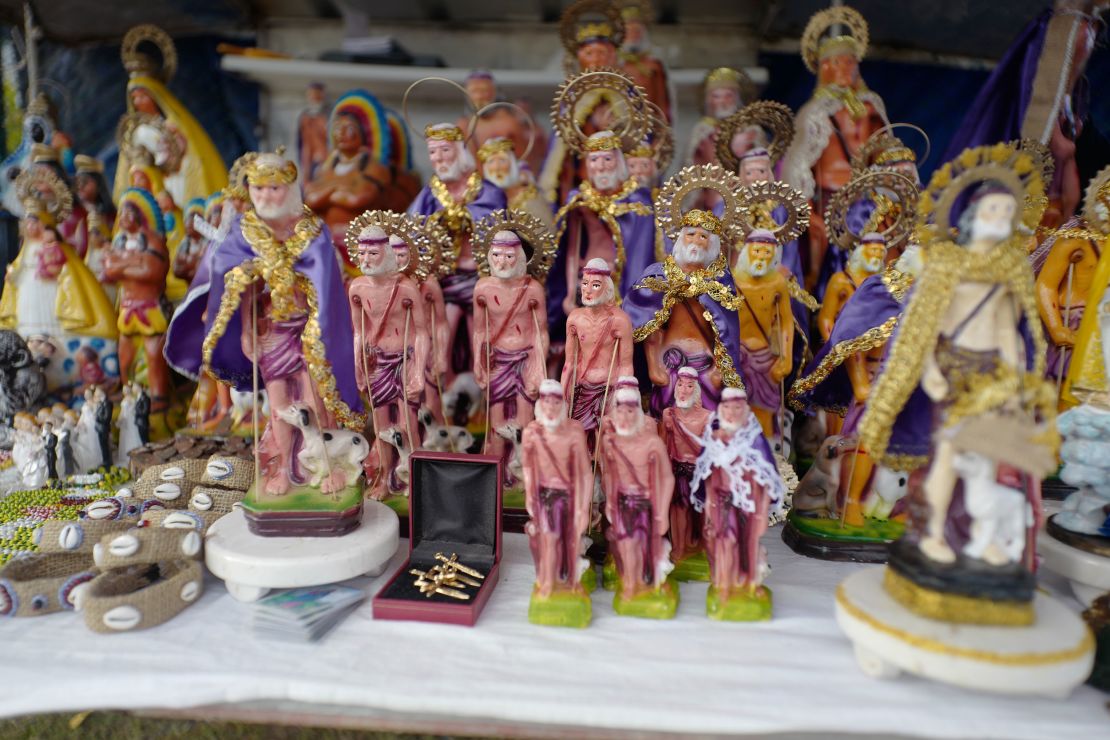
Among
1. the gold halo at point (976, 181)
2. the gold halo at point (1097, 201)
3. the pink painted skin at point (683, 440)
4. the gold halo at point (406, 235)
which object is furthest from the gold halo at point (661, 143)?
the gold halo at point (976, 181)

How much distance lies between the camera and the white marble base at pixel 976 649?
2.30m

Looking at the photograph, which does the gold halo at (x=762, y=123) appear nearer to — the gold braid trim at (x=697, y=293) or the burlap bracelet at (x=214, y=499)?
the gold braid trim at (x=697, y=293)

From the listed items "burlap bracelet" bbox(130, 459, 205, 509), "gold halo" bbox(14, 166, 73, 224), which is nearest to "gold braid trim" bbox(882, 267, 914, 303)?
"burlap bracelet" bbox(130, 459, 205, 509)

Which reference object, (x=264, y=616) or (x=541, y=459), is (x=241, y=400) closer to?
(x=264, y=616)

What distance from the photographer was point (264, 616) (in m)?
2.93

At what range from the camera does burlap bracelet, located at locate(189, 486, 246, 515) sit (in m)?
3.73

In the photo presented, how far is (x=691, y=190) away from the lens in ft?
11.8

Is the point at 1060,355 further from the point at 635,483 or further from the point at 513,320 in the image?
the point at 513,320

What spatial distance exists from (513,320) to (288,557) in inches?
66.6

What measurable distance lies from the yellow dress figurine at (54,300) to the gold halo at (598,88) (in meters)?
3.85

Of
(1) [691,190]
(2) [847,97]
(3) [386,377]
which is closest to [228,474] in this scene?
(3) [386,377]

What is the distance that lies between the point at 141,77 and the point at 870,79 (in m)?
6.67

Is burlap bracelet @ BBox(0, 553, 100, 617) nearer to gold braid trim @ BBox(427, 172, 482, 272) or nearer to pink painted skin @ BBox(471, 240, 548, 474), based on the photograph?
pink painted skin @ BBox(471, 240, 548, 474)

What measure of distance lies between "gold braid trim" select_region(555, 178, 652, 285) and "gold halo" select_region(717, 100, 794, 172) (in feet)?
4.02
